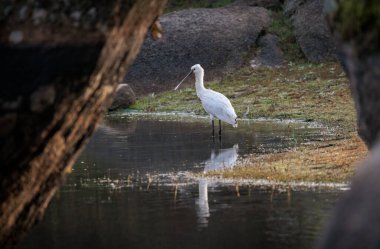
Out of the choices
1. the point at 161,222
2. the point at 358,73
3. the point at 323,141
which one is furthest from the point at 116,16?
the point at 323,141

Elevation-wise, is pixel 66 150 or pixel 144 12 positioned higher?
pixel 144 12

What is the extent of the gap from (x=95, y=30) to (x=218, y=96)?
1641cm

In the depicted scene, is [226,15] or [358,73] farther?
[226,15]

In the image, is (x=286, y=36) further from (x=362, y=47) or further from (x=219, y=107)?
(x=362, y=47)

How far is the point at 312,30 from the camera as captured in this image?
3338 centimetres

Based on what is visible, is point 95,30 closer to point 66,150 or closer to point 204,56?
point 66,150

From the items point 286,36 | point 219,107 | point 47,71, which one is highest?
point 286,36

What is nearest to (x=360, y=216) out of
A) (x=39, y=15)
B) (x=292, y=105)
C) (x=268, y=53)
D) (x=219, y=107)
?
(x=39, y=15)

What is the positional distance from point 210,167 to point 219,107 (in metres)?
5.74

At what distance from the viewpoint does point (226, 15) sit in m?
35.1

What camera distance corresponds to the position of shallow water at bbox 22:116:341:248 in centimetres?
909

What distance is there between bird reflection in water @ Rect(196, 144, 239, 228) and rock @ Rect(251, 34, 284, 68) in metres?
14.5

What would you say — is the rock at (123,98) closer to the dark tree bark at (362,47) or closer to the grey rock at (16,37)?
the grey rock at (16,37)

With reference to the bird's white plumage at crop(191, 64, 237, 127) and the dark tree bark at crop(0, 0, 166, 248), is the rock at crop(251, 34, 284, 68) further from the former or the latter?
the dark tree bark at crop(0, 0, 166, 248)
